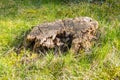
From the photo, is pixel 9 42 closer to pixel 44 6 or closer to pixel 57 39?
pixel 57 39

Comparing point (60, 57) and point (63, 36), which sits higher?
point (63, 36)

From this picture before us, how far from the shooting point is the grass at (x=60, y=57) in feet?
13.9

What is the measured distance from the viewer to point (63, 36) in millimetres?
4969

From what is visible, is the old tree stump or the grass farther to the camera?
the old tree stump

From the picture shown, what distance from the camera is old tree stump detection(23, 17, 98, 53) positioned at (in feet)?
15.6

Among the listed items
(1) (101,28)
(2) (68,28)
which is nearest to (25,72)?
(2) (68,28)

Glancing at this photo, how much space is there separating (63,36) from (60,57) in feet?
1.87

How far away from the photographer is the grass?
424 centimetres

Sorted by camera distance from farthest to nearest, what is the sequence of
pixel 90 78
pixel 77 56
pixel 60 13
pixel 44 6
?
1. pixel 44 6
2. pixel 60 13
3. pixel 77 56
4. pixel 90 78

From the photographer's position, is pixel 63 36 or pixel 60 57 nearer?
pixel 60 57

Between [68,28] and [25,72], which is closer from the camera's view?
[25,72]

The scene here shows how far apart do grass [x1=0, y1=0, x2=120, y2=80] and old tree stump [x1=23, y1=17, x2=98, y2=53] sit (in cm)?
15

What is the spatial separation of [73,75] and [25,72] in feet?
2.08

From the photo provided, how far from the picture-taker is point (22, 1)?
7.24m
